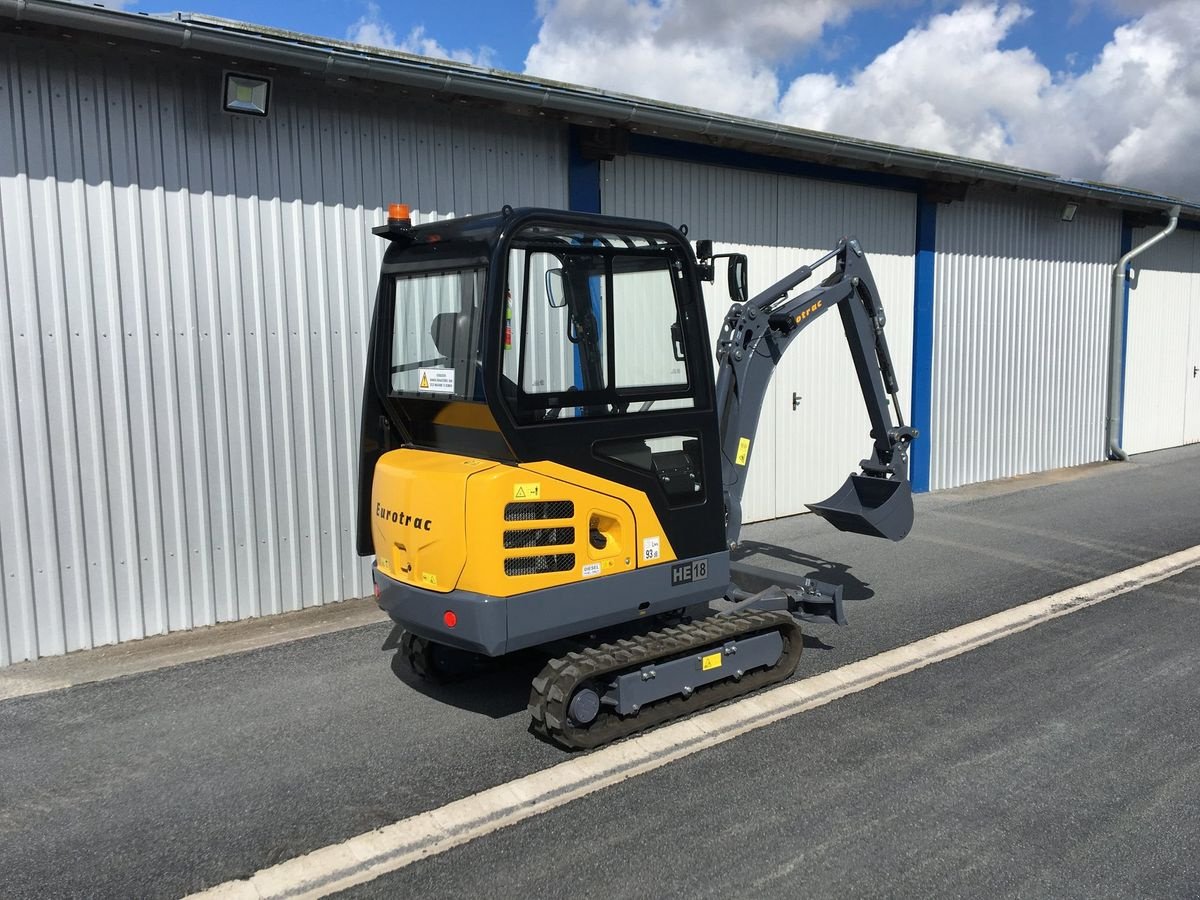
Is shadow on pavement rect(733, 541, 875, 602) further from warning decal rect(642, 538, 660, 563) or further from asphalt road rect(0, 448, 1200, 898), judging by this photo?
warning decal rect(642, 538, 660, 563)

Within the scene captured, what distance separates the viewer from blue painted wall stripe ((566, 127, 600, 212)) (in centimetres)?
794

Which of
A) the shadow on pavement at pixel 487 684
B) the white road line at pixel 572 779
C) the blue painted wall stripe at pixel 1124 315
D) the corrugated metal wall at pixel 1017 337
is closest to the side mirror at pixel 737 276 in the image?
the white road line at pixel 572 779

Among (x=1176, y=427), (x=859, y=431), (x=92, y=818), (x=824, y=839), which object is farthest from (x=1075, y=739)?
(x=1176, y=427)

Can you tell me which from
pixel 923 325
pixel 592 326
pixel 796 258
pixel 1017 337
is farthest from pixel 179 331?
A: pixel 1017 337

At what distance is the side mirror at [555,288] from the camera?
4.41 m

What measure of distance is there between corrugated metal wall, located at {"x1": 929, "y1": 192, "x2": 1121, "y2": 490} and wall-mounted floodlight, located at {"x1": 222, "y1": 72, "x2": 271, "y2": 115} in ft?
25.9

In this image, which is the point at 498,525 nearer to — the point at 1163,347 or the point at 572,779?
the point at 572,779

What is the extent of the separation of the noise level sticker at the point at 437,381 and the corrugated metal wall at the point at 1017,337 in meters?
8.13

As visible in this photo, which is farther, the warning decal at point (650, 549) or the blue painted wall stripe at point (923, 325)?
the blue painted wall stripe at point (923, 325)

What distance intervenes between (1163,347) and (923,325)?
6.32 meters

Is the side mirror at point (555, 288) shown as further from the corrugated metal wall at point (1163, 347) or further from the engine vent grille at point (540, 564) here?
the corrugated metal wall at point (1163, 347)

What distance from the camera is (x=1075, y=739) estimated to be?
462 cm

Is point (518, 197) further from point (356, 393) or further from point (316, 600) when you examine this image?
point (316, 600)

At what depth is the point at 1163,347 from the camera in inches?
583
